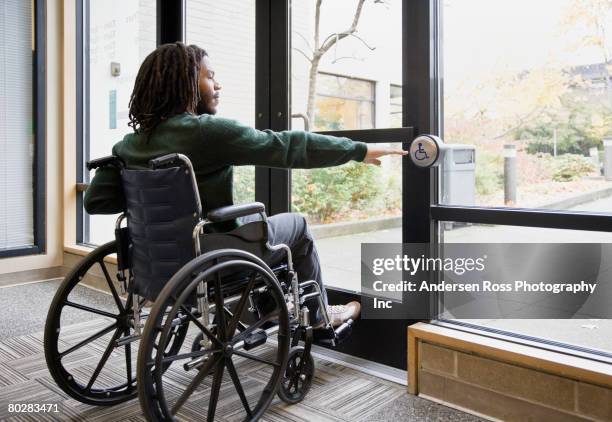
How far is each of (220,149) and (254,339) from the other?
0.53 m

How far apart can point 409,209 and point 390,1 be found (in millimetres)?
777

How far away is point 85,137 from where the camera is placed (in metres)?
3.86

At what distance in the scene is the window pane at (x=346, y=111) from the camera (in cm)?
207

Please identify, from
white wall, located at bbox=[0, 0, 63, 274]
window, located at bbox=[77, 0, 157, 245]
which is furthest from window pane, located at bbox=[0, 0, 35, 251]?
window, located at bbox=[77, 0, 157, 245]

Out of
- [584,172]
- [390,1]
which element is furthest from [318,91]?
[584,172]

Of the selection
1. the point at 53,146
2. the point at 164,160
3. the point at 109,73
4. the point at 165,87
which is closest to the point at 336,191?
the point at 165,87

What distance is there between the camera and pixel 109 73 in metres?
3.73

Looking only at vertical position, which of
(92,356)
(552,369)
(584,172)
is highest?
(584,172)

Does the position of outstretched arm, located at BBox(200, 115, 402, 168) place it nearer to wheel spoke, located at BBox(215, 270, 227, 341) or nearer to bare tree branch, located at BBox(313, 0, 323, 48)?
wheel spoke, located at BBox(215, 270, 227, 341)

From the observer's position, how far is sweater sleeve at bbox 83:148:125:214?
5.55ft

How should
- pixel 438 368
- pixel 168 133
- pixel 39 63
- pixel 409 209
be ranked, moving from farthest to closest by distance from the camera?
pixel 39 63, pixel 409 209, pixel 438 368, pixel 168 133

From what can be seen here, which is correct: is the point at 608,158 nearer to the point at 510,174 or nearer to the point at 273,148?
the point at 510,174

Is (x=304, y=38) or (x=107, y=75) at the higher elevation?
(x=107, y=75)

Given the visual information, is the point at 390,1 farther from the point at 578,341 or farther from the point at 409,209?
the point at 578,341
